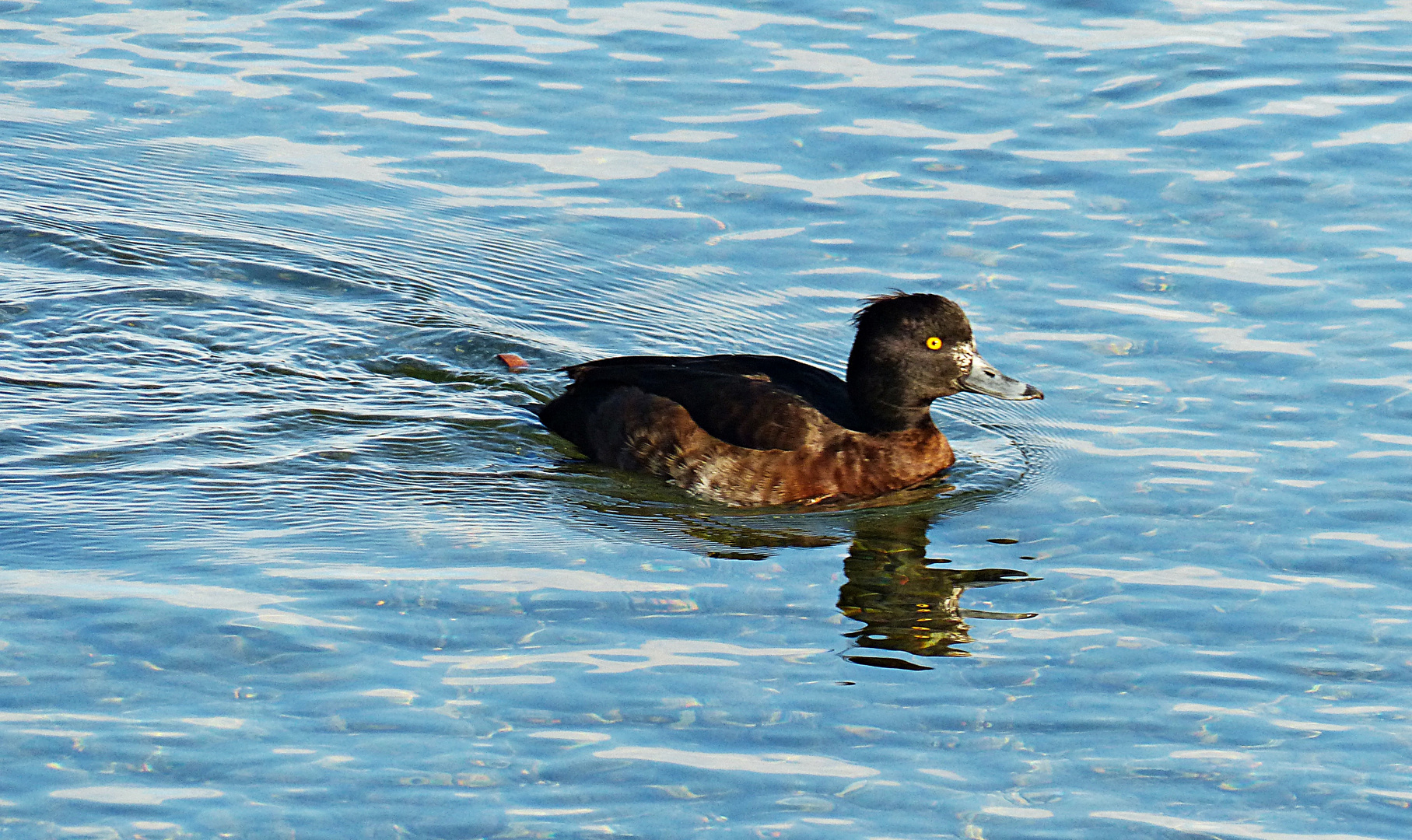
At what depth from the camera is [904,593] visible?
841 centimetres

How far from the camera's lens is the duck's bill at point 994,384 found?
32.2 ft

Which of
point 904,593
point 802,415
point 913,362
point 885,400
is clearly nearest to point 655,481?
point 802,415

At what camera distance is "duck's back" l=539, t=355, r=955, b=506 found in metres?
9.62

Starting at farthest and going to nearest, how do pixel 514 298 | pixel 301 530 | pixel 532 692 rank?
pixel 514 298, pixel 301 530, pixel 532 692

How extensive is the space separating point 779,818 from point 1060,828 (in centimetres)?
98

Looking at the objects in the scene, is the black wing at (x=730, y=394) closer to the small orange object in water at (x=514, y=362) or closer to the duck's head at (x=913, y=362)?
the duck's head at (x=913, y=362)

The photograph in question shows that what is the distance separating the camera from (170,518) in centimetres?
864

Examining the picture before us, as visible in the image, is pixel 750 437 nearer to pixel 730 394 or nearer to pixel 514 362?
pixel 730 394

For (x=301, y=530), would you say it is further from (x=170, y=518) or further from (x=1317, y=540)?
(x=1317, y=540)

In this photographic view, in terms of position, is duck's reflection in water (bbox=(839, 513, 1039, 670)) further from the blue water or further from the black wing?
the black wing

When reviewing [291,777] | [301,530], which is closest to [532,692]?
[291,777]

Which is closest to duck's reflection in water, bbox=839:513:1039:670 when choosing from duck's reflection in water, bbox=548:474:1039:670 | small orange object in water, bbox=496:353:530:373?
duck's reflection in water, bbox=548:474:1039:670

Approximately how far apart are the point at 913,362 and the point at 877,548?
1279mm

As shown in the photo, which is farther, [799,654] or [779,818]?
[799,654]
